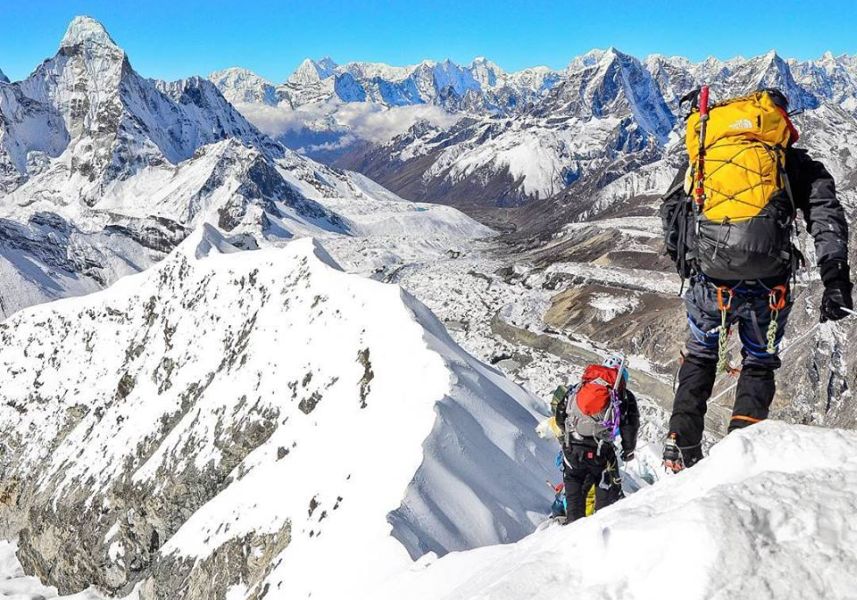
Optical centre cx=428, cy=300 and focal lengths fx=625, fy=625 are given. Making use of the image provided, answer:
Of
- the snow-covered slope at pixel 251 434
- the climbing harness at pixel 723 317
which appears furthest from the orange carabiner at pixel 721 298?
the snow-covered slope at pixel 251 434

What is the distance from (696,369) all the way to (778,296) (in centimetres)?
147

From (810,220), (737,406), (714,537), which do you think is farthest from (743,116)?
(714,537)

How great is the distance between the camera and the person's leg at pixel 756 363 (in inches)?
314

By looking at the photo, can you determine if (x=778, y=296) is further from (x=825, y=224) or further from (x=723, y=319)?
(x=825, y=224)

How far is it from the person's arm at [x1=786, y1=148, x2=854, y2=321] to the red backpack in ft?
10.9

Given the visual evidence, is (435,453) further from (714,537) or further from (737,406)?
(714,537)

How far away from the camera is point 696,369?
28.5ft

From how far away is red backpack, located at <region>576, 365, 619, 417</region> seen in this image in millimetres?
10008

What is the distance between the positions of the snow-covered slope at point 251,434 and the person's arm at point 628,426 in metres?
7.37

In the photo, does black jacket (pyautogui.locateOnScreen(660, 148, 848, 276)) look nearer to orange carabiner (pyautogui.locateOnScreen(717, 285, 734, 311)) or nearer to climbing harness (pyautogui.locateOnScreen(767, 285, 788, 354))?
climbing harness (pyautogui.locateOnScreen(767, 285, 788, 354))

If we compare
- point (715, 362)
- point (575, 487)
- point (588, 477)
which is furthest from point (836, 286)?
point (575, 487)

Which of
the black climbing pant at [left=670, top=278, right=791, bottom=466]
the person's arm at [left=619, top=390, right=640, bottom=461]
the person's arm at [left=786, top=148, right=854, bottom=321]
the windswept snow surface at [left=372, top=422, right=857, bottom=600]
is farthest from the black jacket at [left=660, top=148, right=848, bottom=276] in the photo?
the person's arm at [left=619, top=390, right=640, bottom=461]

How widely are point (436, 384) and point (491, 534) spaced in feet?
23.0

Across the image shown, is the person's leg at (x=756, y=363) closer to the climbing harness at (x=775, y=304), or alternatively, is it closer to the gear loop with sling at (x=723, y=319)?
the climbing harness at (x=775, y=304)
